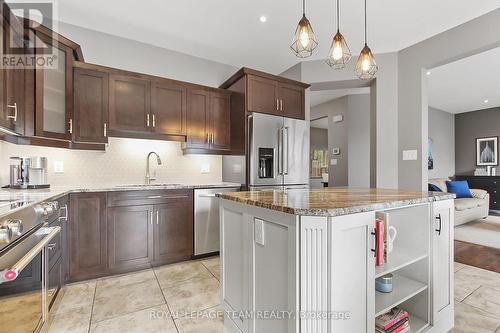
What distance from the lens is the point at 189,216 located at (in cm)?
290

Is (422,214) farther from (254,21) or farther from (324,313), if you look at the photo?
(254,21)

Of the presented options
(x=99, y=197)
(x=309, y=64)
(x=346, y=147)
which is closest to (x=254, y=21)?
(x=309, y=64)

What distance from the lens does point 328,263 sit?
1063 millimetres

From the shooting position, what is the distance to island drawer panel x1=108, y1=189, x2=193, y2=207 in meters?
2.50

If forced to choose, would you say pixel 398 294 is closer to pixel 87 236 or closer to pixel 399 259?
pixel 399 259

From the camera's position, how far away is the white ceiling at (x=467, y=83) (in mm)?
3908

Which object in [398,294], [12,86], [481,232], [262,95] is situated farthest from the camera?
[481,232]

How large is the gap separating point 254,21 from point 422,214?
258 centimetres

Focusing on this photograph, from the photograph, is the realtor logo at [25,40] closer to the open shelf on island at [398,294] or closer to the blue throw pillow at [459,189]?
the open shelf on island at [398,294]

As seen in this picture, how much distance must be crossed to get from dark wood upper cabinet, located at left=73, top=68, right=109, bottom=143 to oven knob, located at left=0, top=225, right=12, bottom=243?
6.23ft

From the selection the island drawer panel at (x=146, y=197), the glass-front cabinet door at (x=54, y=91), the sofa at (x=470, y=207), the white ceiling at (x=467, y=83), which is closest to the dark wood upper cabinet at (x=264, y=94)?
the island drawer panel at (x=146, y=197)

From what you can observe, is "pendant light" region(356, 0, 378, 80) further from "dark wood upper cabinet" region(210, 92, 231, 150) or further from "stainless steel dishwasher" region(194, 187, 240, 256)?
"stainless steel dishwasher" region(194, 187, 240, 256)

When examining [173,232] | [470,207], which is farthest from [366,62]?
[470,207]

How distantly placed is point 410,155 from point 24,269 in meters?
4.00
